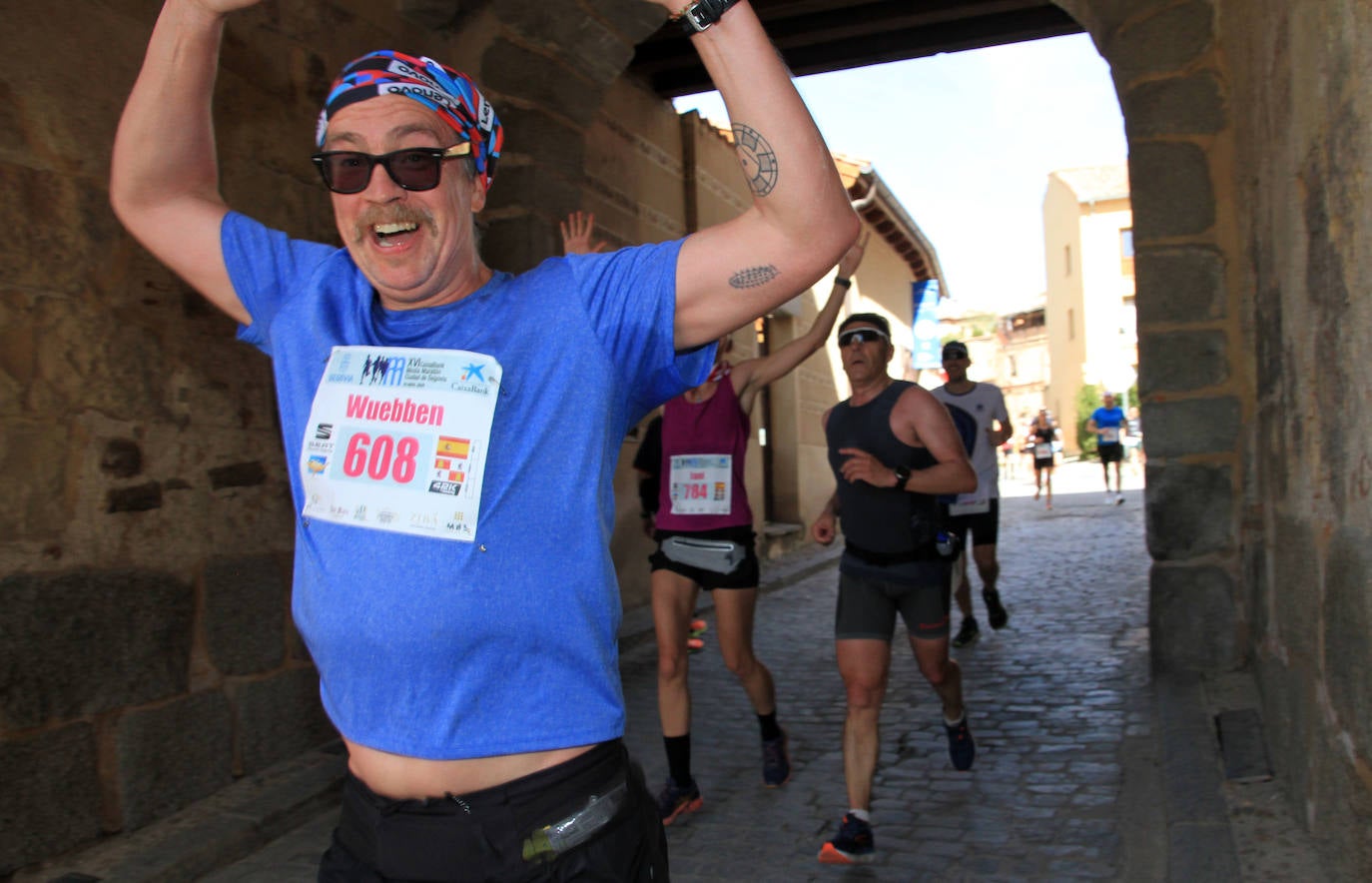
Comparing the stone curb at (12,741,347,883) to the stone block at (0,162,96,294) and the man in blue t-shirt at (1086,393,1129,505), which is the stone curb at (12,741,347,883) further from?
the man in blue t-shirt at (1086,393,1129,505)

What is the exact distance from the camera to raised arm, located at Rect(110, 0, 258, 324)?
1812 mm

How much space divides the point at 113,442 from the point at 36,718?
90 cm

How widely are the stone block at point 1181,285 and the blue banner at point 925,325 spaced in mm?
13099

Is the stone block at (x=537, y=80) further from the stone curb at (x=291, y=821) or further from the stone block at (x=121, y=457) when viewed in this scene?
the stone curb at (x=291, y=821)

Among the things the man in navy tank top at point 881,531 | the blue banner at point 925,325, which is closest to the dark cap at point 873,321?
the man in navy tank top at point 881,531

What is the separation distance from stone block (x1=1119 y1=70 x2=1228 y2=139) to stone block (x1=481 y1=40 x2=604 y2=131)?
2.87 metres

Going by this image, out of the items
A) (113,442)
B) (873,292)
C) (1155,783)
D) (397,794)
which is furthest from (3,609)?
(873,292)

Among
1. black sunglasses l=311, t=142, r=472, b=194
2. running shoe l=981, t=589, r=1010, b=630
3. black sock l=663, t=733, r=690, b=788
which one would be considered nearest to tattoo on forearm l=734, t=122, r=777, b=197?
black sunglasses l=311, t=142, r=472, b=194

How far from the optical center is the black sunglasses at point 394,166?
1687mm

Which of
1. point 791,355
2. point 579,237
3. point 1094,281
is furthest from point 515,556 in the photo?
point 1094,281

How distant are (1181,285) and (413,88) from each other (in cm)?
491

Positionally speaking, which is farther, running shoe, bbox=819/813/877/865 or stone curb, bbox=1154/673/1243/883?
running shoe, bbox=819/813/877/865

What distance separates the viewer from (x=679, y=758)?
4223 millimetres

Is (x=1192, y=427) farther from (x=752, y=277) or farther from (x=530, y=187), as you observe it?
(x=752, y=277)
